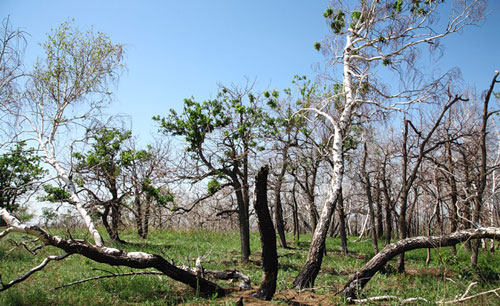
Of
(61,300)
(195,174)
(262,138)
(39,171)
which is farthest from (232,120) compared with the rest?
(39,171)

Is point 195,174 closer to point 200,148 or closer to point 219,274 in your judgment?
point 200,148

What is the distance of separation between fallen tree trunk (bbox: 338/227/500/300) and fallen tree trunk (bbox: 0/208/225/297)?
7.70 feet

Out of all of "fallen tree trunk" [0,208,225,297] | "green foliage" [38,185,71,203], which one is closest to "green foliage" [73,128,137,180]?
"green foliage" [38,185,71,203]

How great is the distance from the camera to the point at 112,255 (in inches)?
213

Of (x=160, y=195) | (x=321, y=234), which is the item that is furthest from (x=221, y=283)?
(x=160, y=195)

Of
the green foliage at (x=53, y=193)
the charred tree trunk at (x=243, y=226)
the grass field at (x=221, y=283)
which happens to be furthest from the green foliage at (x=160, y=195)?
the green foliage at (x=53, y=193)

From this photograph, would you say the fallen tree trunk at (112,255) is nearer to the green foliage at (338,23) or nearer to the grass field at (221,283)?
the grass field at (221,283)

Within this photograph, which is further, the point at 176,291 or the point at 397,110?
the point at 397,110

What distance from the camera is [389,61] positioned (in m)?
→ 9.47

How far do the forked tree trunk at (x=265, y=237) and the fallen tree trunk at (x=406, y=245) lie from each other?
4.36 ft

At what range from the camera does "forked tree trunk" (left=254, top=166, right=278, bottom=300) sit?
17.4ft

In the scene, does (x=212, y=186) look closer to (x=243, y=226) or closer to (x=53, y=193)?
(x=243, y=226)

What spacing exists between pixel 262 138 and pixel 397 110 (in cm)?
474

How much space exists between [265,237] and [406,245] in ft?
10.2
